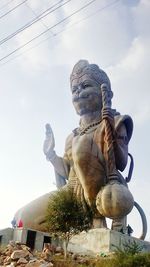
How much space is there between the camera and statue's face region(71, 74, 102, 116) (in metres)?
17.7

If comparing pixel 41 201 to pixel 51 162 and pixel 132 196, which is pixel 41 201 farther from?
pixel 132 196

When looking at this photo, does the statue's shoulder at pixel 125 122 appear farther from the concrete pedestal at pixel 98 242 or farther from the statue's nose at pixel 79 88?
the concrete pedestal at pixel 98 242

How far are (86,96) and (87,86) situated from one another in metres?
0.46

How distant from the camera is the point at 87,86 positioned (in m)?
17.9

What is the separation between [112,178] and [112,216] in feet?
4.41

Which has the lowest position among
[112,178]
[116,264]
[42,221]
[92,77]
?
[116,264]

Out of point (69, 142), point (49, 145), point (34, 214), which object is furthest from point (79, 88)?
point (34, 214)

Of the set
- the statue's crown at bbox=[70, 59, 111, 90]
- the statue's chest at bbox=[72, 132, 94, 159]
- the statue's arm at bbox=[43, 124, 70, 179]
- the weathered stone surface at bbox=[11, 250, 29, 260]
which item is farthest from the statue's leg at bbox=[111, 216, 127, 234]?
the statue's crown at bbox=[70, 59, 111, 90]

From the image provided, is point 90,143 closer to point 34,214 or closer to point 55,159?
point 55,159

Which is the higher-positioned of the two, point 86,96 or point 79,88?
point 79,88

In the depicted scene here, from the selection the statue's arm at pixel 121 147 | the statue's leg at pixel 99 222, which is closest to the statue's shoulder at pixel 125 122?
the statue's arm at pixel 121 147

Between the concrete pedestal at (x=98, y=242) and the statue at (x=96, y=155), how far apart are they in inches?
27.1

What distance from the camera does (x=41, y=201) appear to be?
17.3 m

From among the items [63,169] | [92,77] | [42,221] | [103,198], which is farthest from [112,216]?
[92,77]
